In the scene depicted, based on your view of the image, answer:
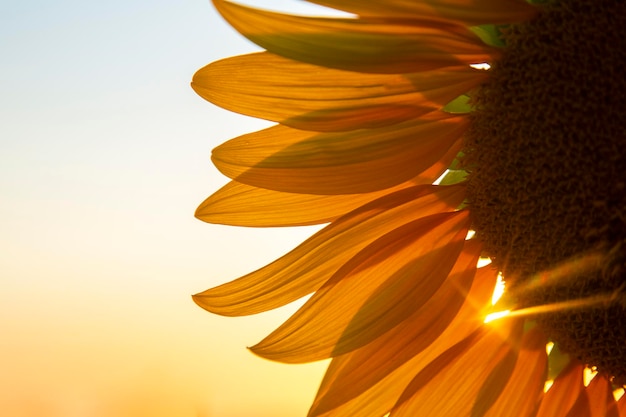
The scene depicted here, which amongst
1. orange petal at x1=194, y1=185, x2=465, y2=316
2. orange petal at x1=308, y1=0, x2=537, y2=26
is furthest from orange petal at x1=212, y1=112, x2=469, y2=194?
orange petal at x1=308, y1=0, x2=537, y2=26

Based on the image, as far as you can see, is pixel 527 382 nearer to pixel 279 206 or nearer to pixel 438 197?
pixel 438 197

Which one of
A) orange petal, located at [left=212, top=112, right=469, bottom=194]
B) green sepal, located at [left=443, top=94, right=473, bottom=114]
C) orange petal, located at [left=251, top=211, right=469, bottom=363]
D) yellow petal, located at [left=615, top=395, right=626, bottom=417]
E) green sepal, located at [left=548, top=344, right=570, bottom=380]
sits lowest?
yellow petal, located at [left=615, top=395, right=626, bottom=417]

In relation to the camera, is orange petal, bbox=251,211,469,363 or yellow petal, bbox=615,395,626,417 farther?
yellow petal, bbox=615,395,626,417

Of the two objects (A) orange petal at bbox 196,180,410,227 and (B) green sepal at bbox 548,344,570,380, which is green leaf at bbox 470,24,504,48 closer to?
(A) orange petal at bbox 196,180,410,227

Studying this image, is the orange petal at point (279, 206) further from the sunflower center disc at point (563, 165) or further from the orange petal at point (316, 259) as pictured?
the sunflower center disc at point (563, 165)

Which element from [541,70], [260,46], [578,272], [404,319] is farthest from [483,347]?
[260,46]

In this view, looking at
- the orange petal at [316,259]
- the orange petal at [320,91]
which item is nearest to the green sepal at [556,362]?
the orange petal at [316,259]
